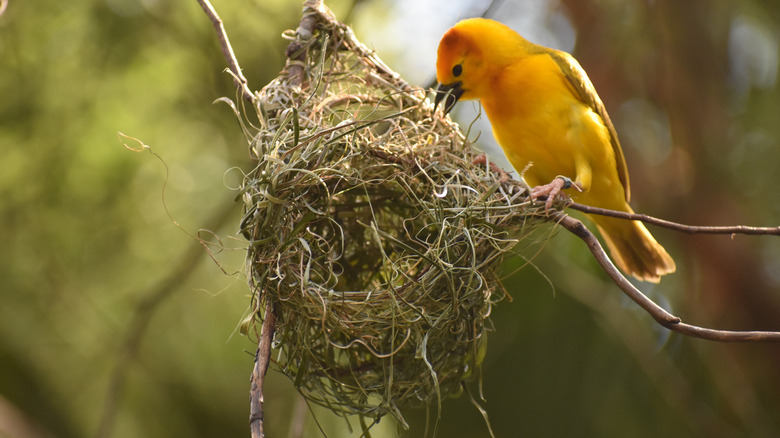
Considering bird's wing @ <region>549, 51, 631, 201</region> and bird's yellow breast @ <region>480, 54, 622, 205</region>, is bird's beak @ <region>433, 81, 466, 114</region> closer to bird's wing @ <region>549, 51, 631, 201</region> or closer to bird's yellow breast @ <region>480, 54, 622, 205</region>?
bird's yellow breast @ <region>480, 54, 622, 205</region>

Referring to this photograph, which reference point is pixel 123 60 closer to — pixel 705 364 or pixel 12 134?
pixel 12 134

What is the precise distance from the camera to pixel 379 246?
59.5 inches

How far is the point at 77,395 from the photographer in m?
2.83

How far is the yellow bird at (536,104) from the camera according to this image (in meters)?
2.04

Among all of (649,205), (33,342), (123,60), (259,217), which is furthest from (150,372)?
(649,205)

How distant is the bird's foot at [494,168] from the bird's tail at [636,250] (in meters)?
0.75

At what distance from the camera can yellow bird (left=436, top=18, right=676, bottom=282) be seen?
80.5 inches

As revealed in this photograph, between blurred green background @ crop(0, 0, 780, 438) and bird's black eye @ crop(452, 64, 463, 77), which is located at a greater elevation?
bird's black eye @ crop(452, 64, 463, 77)

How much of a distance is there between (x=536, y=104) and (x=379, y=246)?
0.86 meters

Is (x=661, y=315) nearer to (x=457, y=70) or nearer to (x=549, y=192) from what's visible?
(x=549, y=192)

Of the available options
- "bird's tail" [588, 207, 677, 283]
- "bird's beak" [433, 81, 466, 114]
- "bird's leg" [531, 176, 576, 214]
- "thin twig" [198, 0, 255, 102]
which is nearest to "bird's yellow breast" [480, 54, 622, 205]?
"bird's beak" [433, 81, 466, 114]

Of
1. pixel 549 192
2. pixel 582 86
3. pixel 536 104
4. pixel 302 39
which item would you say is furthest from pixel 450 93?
pixel 549 192

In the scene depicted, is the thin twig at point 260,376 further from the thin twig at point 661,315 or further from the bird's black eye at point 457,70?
the bird's black eye at point 457,70

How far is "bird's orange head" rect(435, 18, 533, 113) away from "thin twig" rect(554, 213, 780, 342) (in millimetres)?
818
